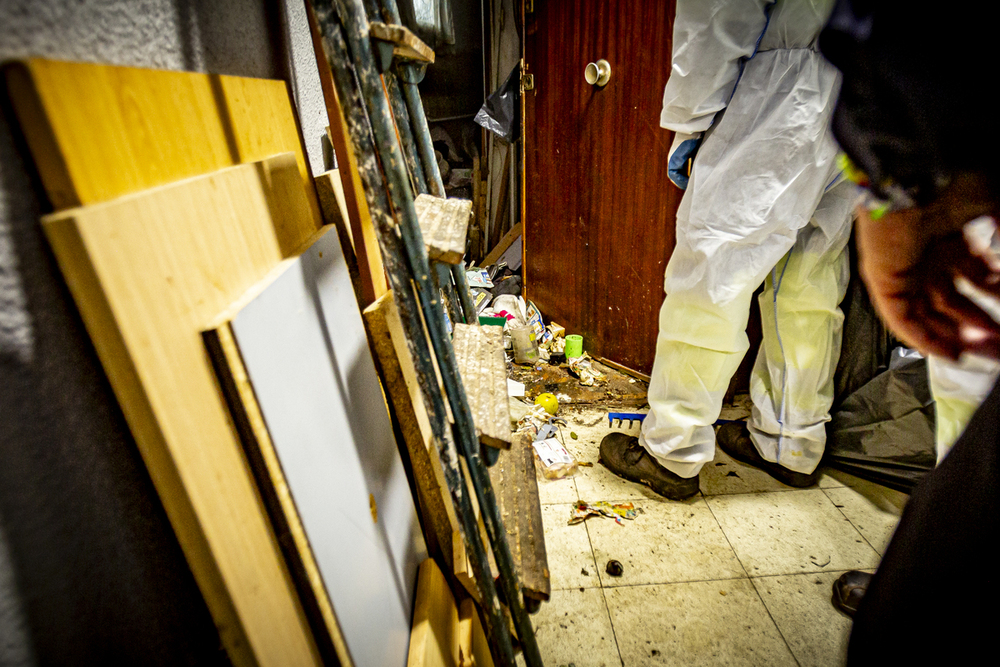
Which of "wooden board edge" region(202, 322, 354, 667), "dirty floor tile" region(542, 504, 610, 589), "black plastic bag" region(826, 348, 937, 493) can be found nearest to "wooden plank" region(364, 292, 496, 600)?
"wooden board edge" region(202, 322, 354, 667)

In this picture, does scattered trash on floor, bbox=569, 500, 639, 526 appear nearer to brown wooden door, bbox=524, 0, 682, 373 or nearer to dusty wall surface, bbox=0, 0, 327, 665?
brown wooden door, bbox=524, 0, 682, 373

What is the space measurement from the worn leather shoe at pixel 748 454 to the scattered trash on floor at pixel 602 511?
2.01ft

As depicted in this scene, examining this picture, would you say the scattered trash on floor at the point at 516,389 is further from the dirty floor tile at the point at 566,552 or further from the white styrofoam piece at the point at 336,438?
the white styrofoam piece at the point at 336,438

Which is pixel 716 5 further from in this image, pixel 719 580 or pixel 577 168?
pixel 719 580

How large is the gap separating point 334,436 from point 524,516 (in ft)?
2.03

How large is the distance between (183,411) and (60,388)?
0.09 metres

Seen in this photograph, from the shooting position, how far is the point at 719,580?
1494 millimetres

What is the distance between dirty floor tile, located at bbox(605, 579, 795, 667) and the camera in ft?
4.22

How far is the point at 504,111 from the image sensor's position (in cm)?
296

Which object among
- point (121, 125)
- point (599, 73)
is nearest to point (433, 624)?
point (121, 125)

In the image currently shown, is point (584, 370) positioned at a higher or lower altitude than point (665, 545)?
higher

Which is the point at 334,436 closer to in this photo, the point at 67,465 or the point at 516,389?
the point at 67,465

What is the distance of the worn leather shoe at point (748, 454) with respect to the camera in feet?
6.13

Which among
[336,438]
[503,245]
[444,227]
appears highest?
[444,227]
